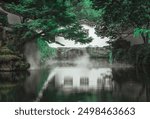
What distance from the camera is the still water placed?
17.2 feet

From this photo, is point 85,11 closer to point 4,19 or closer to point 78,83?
point 78,83

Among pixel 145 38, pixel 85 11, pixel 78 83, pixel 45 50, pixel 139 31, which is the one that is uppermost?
pixel 85 11

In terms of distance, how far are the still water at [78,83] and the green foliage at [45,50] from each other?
201 millimetres

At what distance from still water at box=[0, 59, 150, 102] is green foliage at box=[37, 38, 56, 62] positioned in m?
0.20

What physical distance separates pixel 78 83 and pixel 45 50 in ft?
3.97

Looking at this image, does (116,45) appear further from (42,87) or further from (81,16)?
(42,87)

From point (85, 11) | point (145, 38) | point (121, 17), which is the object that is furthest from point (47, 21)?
point (145, 38)

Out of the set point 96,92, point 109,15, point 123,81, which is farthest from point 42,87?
point 109,15

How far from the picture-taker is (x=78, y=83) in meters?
6.11

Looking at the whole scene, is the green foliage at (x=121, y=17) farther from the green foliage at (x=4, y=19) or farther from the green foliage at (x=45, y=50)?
the green foliage at (x=4, y=19)

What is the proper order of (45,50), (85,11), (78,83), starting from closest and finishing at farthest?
(78,83) → (85,11) → (45,50)

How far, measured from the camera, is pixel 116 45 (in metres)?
6.79

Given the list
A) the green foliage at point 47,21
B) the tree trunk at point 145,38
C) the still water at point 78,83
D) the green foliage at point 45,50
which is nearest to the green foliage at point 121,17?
the tree trunk at point 145,38

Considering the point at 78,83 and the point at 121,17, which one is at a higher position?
the point at 121,17
